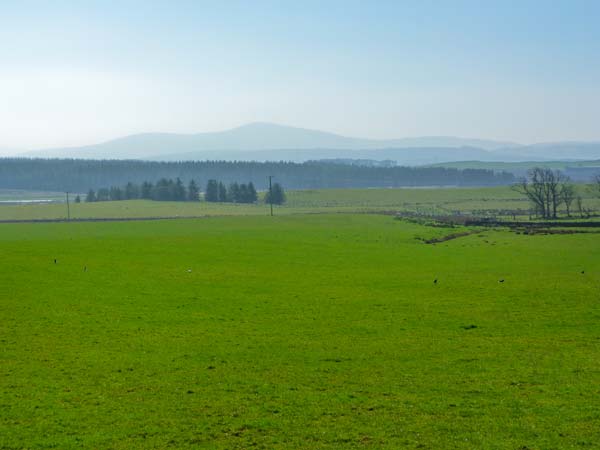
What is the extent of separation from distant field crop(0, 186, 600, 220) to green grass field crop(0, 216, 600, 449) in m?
71.8

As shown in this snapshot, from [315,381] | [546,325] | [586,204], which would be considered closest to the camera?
[315,381]

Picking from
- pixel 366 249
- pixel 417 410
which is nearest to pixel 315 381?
pixel 417 410

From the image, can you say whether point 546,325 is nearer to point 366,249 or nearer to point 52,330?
point 52,330

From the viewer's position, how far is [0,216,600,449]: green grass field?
15.8 meters

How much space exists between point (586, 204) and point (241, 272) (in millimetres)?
115931

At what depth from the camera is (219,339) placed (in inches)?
1004

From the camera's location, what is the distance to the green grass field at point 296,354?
15805 mm

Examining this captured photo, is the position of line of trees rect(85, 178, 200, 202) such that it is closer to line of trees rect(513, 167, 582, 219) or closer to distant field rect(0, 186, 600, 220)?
distant field rect(0, 186, 600, 220)

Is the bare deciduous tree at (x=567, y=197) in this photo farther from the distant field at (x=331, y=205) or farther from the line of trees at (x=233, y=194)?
the line of trees at (x=233, y=194)

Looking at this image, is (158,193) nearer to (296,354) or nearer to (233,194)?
(233,194)

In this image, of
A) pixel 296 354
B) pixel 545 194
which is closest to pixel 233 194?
pixel 545 194

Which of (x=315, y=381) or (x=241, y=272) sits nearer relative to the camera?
(x=315, y=381)

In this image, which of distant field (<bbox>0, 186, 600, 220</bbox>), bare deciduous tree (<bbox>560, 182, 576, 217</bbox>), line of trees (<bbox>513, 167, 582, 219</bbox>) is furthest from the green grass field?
distant field (<bbox>0, 186, 600, 220</bbox>)

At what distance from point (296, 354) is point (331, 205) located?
5339 inches
